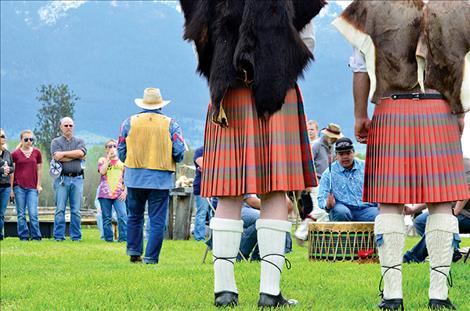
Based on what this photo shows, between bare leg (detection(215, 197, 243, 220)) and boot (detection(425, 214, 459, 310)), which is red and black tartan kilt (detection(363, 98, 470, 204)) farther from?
bare leg (detection(215, 197, 243, 220))

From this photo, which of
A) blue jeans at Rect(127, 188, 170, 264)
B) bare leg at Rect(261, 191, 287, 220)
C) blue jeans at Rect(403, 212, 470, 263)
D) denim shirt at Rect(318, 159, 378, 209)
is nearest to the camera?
bare leg at Rect(261, 191, 287, 220)

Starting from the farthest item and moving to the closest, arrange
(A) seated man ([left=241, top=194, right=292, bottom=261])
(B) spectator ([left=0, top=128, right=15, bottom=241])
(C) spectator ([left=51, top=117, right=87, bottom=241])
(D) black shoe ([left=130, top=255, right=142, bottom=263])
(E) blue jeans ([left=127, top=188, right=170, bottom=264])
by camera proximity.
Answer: (B) spectator ([left=0, top=128, right=15, bottom=241]), (C) spectator ([left=51, top=117, right=87, bottom=241]), (D) black shoe ([left=130, top=255, right=142, bottom=263]), (E) blue jeans ([left=127, top=188, right=170, bottom=264]), (A) seated man ([left=241, top=194, right=292, bottom=261])

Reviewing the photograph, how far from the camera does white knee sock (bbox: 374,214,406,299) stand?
422 cm

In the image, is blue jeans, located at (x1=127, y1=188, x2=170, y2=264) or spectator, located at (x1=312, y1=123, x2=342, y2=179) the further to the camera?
spectator, located at (x1=312, y1=123, x2=342, y2=179)

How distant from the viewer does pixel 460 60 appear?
4.27 m

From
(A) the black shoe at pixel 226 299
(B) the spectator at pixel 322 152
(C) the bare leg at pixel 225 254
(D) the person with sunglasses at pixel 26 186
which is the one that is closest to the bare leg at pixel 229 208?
(C) the bare leg at pixel 225 254

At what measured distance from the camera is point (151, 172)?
8.54m

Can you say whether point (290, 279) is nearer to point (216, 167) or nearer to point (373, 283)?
point (373, 283)

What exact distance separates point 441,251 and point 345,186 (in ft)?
14.9

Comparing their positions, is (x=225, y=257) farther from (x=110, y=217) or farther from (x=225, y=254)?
(x=110, y=217)

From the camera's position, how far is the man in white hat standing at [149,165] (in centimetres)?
852

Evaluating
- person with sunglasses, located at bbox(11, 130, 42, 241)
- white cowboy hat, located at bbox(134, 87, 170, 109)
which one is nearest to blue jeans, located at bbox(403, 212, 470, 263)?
white cowboy hat, located at bbox(134, 87, 170, 109)

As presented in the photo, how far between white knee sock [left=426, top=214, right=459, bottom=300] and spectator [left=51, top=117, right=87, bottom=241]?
1008 centimetres

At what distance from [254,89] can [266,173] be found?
1.45ft
